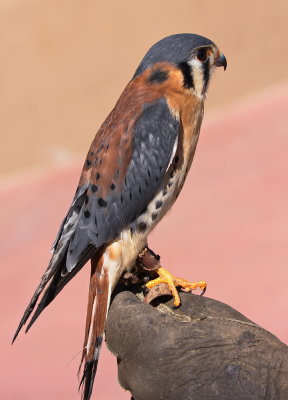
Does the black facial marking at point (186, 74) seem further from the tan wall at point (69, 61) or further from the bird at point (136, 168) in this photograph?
the tan wall at point (69, 61)

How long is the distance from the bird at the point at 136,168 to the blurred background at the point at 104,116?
330 cm

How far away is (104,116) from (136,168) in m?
5.96

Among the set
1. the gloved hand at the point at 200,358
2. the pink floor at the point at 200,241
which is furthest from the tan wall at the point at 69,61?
the gloved hand at the point at 200,358

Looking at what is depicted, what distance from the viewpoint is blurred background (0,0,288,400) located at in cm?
661

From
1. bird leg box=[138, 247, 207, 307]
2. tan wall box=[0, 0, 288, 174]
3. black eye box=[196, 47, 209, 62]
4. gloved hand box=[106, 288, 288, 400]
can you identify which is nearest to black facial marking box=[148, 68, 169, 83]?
black eye box=[196, 47, 209, 62]

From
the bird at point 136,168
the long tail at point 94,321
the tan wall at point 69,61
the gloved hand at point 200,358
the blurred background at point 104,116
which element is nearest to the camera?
the gloved hand at point 200,358

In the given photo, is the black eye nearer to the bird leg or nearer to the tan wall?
the bird leg

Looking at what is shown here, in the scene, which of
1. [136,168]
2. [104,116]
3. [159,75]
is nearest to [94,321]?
[136,168]

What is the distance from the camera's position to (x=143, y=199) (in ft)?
9.41

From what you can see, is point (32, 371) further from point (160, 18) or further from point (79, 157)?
point (160, 18)

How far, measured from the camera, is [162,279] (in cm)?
267

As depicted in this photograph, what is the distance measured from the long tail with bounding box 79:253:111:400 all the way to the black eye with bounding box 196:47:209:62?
68cm

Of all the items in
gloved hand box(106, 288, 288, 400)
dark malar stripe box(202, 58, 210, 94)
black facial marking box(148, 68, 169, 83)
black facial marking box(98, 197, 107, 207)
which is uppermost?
dark malar stripe box(202, 58, 210, 94)

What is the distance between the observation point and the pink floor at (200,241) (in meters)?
5.73
